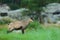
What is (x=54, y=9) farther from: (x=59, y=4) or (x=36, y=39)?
(x=36, y=39)

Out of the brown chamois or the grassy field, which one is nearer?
the grassy field

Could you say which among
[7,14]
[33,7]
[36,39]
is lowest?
[7,14]

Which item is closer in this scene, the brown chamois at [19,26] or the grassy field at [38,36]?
the grassy field at [38,36]

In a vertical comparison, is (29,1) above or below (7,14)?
above

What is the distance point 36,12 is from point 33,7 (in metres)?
0.54

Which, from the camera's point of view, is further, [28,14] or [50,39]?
[28,14]

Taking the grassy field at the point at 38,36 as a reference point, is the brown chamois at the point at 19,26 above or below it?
below

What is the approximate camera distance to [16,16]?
79.8 feet

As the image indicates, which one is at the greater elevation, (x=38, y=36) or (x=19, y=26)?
(x=38, y=36)

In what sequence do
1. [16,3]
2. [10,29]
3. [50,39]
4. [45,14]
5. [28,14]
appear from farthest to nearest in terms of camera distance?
[16,3]
[45,14]
[28,14]
[10,29]
[50,39]

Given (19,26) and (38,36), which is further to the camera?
(19,26)

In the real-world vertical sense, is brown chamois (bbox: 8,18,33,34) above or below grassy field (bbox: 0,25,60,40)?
below

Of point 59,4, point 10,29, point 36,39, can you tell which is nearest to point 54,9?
point 59,4

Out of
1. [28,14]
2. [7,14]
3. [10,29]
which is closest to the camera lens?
[10,29]
